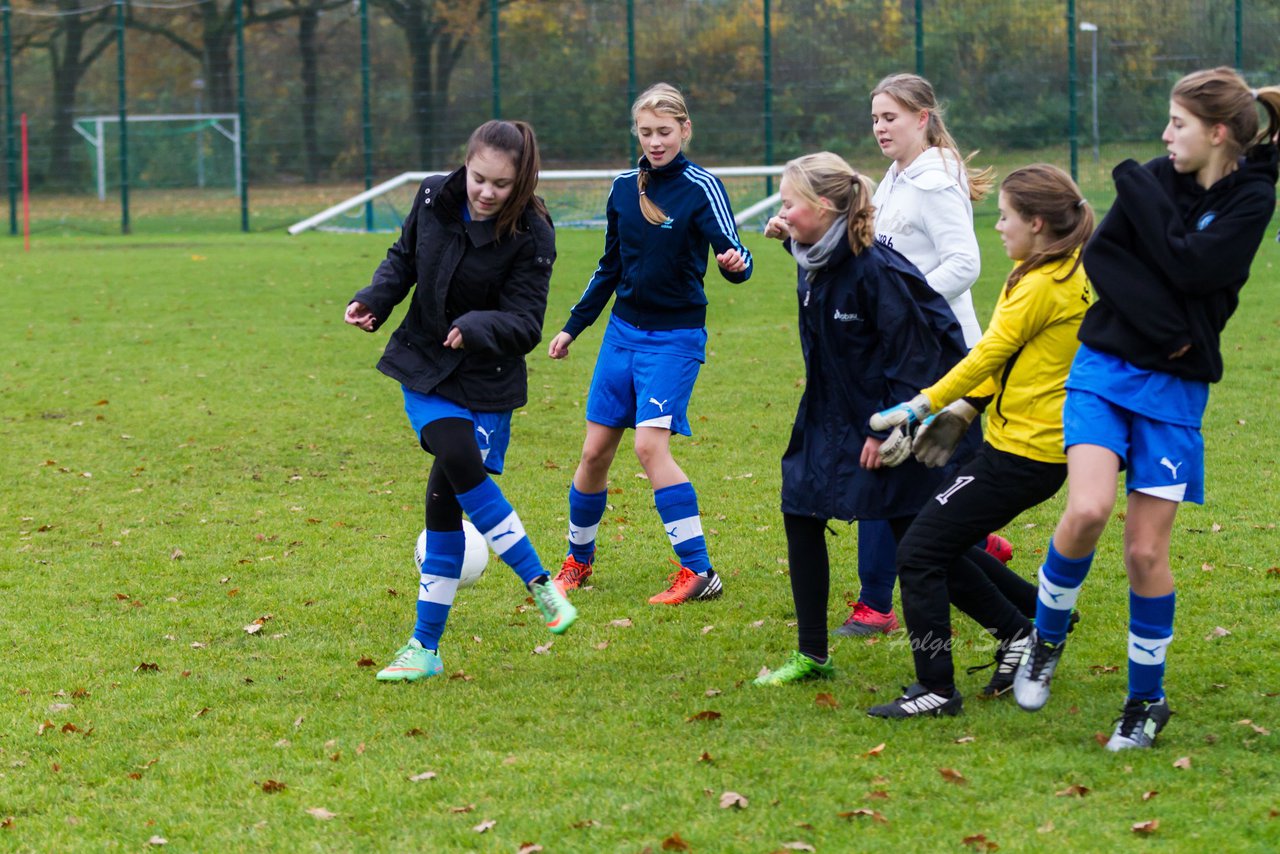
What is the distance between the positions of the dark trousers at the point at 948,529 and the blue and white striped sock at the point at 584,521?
2.08 m

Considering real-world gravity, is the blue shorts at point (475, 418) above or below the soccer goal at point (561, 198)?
below

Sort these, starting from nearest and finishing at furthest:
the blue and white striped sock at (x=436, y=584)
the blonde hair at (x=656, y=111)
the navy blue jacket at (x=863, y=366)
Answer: the navy blue jacket at (x=863, y=366)
the blue and white striped sock at (x=436, y=584)
the blonde hair at (x=656, y=111)

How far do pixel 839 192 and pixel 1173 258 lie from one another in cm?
113

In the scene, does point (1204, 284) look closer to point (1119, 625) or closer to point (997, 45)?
point (1119, 625)

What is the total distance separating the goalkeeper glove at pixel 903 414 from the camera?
170 inches

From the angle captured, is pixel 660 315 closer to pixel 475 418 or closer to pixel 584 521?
pixel 584 521

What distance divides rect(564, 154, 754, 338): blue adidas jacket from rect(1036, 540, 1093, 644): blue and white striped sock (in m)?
2.00

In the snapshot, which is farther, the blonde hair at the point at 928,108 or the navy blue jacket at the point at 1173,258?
the blonde hair at the point at 928,108

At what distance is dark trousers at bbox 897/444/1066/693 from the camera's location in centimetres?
432

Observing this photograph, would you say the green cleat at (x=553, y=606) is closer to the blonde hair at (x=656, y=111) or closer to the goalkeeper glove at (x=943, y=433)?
the goalkeeper glove at (x=943, y=433)

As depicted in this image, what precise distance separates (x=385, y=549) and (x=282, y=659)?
161cm

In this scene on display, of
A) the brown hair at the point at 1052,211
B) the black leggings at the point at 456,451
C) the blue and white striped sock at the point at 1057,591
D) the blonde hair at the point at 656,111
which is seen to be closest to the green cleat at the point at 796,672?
the blue and white striped sock at the point at 1057,591

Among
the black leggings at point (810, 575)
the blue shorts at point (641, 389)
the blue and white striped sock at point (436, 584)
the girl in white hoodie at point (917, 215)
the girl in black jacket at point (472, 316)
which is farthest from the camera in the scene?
the blue shorts at point (641, 389)

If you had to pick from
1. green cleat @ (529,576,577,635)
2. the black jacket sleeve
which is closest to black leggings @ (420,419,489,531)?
green cleat @ (529,576,577,635)
